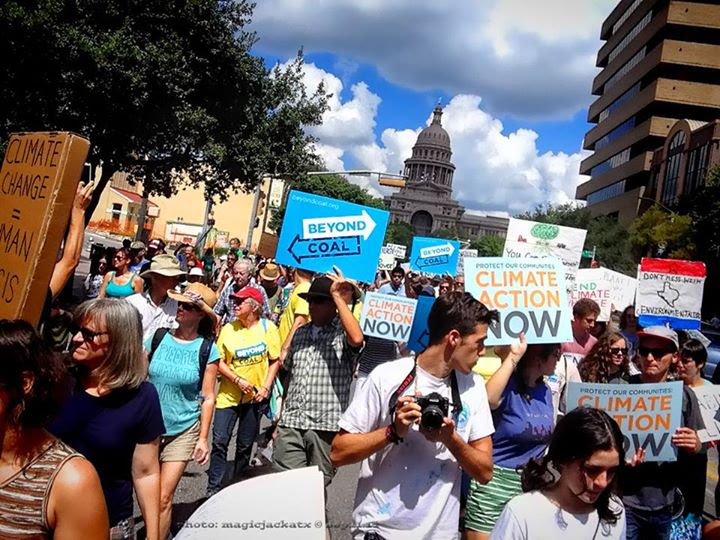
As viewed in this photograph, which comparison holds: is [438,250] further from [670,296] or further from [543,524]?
[543,524]

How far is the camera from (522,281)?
4.10m

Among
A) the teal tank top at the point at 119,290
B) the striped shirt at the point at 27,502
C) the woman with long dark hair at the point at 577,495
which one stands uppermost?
the teal tank top at the point at 119,290

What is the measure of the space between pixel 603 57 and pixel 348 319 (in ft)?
247

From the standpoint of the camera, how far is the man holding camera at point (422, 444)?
252 cm

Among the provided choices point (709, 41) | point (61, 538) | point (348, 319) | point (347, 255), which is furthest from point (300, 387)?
point (709, 41)

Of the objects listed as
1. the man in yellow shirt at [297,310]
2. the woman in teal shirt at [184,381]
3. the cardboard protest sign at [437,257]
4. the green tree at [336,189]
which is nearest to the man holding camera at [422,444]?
the woman in teal shirt at [184,381]

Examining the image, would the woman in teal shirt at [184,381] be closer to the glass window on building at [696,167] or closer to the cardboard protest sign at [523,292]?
the cardboard protest sign at [523,292]

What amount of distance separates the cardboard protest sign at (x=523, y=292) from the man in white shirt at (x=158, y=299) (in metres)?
2.11

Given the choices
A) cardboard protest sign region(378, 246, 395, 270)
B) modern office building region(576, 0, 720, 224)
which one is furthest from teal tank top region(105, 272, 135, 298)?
modern office building region(576, 0, 720, 224)

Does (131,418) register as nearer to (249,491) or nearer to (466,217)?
(249,491)

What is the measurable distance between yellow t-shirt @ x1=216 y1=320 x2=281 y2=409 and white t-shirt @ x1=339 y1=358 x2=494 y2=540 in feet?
7.77

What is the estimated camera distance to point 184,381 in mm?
3918

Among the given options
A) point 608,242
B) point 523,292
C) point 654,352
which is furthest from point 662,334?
point 608,242

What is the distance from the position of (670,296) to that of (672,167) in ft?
153
